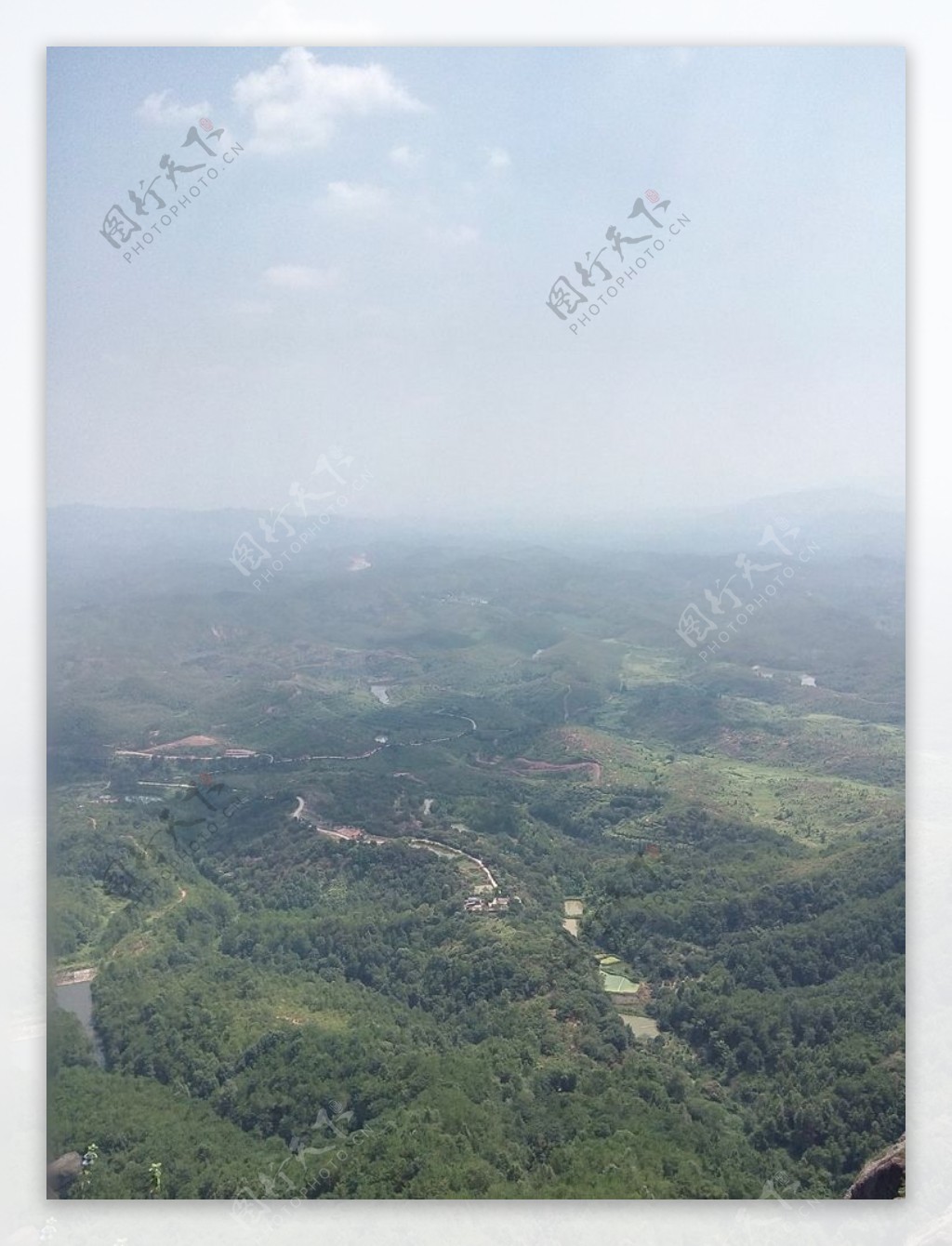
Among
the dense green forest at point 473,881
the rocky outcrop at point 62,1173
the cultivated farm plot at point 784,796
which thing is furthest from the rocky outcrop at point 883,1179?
the rocky outcrop at point 62,1173

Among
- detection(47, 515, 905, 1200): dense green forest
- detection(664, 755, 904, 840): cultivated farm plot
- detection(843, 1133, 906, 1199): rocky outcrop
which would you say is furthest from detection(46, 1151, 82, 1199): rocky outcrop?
detection(843, 1133, 906, 1199): rocky outcrop

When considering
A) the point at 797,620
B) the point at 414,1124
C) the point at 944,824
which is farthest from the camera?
the point at 797,620

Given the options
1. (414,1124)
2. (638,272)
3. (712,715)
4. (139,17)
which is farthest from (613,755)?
(139,17)

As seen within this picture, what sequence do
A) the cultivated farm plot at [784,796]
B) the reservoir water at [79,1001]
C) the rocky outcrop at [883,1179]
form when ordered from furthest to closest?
the cultivated farm plot at [784,796] < the reservoir water at [79,1001] < the rocky outcrop at [883,1179]

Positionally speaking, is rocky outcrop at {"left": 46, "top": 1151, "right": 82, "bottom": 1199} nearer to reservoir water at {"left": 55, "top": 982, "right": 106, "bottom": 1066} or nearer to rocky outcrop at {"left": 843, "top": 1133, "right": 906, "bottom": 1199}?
reservoir water at {"left": 55, "top": 982, "right": 106, "bottom": 1066}

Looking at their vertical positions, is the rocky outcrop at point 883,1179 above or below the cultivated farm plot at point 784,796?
below

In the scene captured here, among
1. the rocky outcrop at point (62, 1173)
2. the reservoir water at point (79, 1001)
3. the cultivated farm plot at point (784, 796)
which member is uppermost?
the cultivated farm plot at point (784, 796)

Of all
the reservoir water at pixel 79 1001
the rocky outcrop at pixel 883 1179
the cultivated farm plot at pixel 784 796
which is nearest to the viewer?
the rocky outcrop at pixel 883 1179

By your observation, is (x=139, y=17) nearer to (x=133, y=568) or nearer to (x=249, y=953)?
(x=133, y=568)

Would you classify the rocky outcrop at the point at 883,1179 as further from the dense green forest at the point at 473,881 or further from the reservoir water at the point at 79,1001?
the reservoir water at the point at 79,1001

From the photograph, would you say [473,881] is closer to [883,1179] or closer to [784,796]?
[784,796]
